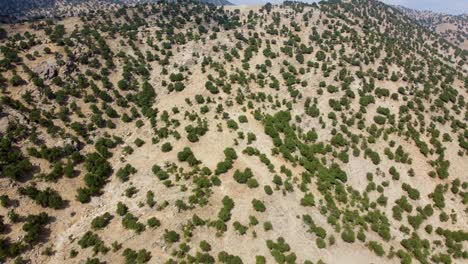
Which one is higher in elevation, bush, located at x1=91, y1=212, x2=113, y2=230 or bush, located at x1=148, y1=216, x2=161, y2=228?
bush, located at x1=148, y1=216, x2=161, y2=228

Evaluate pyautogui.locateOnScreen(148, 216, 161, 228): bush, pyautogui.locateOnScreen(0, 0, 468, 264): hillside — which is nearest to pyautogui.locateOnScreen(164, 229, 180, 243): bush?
pyautogui.locateOnScreen(0, 0, 468, 264): hillside

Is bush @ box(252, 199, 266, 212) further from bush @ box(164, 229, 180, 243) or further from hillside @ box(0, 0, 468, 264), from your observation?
bush @ box(164, 229, 180, 243)

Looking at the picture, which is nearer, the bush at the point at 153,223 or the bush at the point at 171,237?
the bush at the point at 171,237

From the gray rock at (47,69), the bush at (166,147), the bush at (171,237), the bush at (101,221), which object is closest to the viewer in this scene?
the bush at (171,237)

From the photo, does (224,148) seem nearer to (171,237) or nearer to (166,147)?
(166,147)

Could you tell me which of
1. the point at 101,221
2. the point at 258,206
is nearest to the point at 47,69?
the point at 101,221

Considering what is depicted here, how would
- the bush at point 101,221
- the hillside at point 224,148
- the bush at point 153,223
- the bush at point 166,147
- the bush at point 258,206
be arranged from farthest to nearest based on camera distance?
1. the bush at point 166,147
2. the bush at point 258,206
3. the hillside at point 224,148
4. the bush at point 101,221
5. the bush at point 153,223

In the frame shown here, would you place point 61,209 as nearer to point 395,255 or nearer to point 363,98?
point 395,255

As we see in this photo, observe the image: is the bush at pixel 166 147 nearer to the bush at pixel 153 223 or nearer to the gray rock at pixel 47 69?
the bush at pixel 153 223

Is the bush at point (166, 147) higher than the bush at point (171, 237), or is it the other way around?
the bush at point (171, 237)

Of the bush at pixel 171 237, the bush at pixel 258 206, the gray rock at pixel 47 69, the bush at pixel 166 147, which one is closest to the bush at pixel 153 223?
the bush at pixel 171 237
